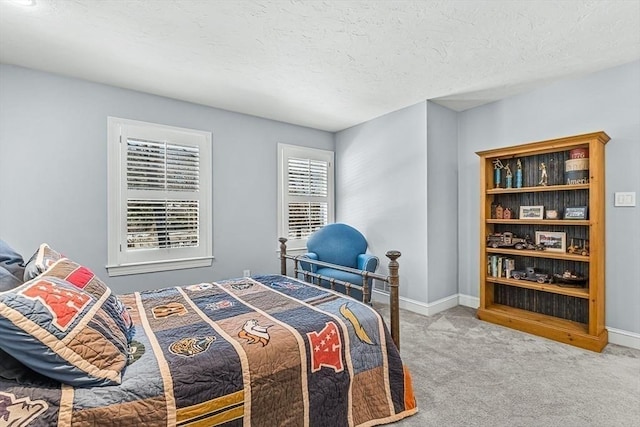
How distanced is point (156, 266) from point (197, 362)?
2.45m

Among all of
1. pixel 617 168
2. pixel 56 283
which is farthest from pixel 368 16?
pixel 617 168

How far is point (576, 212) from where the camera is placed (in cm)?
288

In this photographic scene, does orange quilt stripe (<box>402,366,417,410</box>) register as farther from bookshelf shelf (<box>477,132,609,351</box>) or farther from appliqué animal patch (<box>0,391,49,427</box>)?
bookshelf shelf (<box>477,132,609,351</box>)

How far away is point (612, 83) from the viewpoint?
2814mm

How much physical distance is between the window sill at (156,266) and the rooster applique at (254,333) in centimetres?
220

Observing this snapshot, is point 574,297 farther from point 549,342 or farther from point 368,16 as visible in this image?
point 368,16

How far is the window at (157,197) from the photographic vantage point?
10.3ft

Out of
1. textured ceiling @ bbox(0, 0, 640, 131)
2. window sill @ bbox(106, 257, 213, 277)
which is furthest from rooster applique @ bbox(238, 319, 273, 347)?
window sill @ bbox(106, 257, 213, 277)

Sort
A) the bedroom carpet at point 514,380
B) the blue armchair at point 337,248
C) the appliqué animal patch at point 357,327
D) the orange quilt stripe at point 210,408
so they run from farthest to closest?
1. the blue armchair at point 337,248
2. the bedroom carpet at point 514,380
3. the appliqué animal patch at point 357,327
4. the orange quilt stripe at point 210,408

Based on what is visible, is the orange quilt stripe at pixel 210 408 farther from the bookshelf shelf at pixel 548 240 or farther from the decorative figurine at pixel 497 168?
the decorative figurine at pixel 497 168

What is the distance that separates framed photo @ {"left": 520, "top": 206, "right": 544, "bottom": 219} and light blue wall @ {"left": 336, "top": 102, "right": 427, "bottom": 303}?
3.27 ft

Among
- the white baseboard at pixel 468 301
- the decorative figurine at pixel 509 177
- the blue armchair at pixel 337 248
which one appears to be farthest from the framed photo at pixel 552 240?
the blue armchair at pixel 337 248

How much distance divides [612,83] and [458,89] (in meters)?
1.28

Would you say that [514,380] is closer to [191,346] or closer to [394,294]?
[394,294]
